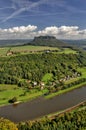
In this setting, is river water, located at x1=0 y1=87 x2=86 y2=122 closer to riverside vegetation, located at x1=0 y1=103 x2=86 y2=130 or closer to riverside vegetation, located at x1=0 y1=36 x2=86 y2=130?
riverside vegetation, located at x1=0 y1=36 x2=86 y2=130

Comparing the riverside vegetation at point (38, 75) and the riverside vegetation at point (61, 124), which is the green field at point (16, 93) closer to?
the riverside vegetation at point (38, 75)

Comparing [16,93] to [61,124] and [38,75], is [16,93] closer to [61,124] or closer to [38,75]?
[38,75]

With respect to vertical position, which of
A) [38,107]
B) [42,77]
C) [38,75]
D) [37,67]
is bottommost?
[38,107]

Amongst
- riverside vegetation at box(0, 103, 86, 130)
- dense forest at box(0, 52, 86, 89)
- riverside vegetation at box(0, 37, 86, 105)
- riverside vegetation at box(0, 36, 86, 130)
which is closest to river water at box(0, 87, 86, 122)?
riverside vegetation at box(0, 36, 86, 130)

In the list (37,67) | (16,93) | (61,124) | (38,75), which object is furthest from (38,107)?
(37,67)

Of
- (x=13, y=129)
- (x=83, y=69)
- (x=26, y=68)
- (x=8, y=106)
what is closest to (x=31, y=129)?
(x=13, y=129)

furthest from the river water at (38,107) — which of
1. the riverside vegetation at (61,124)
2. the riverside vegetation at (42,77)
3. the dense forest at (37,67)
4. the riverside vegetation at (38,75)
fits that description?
the dense forest at (37,67)

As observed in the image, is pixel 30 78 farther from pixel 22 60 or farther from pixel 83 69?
pixel 83 69

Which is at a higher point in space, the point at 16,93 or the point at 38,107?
the point at 16,93
